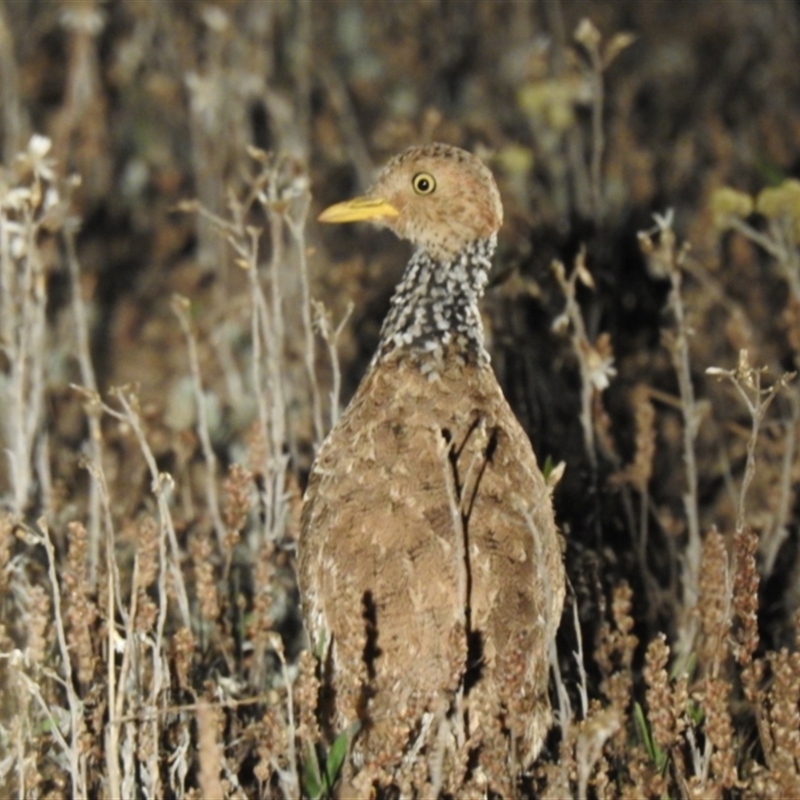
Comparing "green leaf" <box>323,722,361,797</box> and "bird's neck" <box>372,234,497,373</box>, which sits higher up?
"bird's neck" <box>372,234,497,373</box>

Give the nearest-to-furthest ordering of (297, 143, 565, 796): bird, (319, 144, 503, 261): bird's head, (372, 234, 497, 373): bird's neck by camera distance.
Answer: (297, 143, 565, 796): bird < (372, 234, 497, 373): bird's neck < (319, 144, 503, 261): bird's head

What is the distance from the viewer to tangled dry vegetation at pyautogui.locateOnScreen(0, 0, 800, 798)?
10.5ft

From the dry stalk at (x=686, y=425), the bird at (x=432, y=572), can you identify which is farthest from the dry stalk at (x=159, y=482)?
the dry stalk at (x=686, y=425)

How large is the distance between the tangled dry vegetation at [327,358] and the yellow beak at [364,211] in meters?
0.27

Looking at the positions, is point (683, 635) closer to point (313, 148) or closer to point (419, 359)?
point (419, 359)

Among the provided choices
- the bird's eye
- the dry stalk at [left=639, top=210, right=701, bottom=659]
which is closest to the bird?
the bird's eye

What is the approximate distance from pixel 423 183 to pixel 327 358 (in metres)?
2.66

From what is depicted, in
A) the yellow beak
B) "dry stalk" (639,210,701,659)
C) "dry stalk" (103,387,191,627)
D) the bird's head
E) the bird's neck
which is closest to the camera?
"dry stalk" (103,387,191,627)

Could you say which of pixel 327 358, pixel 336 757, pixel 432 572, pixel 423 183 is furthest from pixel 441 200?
pixel 327 358

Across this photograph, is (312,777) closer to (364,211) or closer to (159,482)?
(159,482)

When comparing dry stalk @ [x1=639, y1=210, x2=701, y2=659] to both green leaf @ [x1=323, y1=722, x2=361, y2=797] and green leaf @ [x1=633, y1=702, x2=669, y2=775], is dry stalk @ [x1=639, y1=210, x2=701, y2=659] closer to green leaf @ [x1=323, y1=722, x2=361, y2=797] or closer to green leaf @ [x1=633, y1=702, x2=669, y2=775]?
green leaf @ [x1=633, y1=702, x2=669, y2=775]

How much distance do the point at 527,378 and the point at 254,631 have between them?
5.86 ft

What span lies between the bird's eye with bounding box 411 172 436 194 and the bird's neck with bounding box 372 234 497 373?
0.14 m

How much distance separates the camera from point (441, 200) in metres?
3.54
